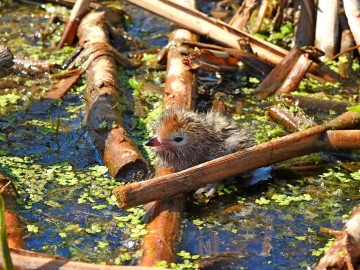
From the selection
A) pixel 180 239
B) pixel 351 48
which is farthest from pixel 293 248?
pixel 351 48

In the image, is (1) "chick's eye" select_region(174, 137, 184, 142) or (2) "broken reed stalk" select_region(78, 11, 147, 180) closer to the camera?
(2) "broken reed stalk" select_region(78, 11, 147, 180)

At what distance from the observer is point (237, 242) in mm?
6000

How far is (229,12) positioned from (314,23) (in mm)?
1610

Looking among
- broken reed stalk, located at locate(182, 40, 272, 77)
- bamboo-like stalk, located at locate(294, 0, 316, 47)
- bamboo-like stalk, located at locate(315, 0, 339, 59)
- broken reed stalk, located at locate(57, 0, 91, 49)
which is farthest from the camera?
broken reed stalk, located at locate(57, 0, 91, 49)

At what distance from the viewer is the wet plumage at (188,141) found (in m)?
6.83

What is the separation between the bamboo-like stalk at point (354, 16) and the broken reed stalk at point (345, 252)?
4.10 meters

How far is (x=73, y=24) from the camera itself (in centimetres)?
986

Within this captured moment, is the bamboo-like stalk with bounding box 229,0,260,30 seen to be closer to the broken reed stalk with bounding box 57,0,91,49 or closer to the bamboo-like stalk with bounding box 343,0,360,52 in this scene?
the bamboo-like stalk with bounding box 343,0,360,52

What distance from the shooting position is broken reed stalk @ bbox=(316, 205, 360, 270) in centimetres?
513

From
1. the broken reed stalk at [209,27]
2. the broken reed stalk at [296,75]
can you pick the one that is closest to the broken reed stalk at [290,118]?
the broken reed stalk at [296,75]

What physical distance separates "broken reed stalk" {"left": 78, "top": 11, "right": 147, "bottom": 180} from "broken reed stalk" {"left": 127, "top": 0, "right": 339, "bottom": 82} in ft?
2.42

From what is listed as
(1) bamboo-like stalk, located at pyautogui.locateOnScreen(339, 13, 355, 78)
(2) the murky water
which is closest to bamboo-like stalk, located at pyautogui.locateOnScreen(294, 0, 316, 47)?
(1) bamboo-like stalk, located at pyautogui.locateOnScreen(339, 13, 355, 78)

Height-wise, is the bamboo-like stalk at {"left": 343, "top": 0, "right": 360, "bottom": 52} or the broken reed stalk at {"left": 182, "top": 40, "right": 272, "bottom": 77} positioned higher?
the bamboo-like stalk at {"left": 343, "top": 0, "right": 360, "bottom": 52}

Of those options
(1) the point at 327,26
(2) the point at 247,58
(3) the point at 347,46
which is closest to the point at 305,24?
(1) the point at 327,26
